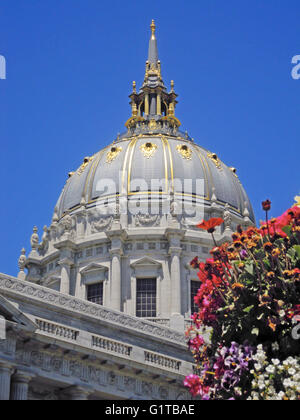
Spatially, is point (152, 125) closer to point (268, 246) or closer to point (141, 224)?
point (141, 224)

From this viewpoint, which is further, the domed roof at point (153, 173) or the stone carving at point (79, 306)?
the domed roof at point (153, 173)

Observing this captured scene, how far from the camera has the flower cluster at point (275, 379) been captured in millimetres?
19309

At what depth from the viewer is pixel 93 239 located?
64.9 metres

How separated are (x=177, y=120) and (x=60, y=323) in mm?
47357

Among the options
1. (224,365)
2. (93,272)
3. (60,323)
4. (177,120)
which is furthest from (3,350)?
(177,120)

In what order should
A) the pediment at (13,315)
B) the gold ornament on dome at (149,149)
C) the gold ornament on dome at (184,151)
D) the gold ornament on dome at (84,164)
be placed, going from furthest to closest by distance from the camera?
the gold ornament on dome at (84,164) < the gold ornament on dome at (184,151) < the gold ornament on dome at (149,149) < the pediment at (13,315)

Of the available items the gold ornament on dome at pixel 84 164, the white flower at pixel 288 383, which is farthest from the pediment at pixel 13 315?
the gold ornament on dome at pixel 84 164

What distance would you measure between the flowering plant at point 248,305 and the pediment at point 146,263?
38.8 meters

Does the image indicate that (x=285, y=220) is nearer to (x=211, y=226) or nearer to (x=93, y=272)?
(x=211, y=226)

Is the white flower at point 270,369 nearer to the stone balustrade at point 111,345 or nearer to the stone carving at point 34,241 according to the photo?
the stone balustrade at point 111,345

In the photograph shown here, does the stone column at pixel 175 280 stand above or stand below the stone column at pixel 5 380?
above

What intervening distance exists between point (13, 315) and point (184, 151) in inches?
1668

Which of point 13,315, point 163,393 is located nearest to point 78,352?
point 13,315

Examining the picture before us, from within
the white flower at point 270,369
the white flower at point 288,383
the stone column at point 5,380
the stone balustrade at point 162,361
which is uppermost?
the stone balustrade at point 162,361
